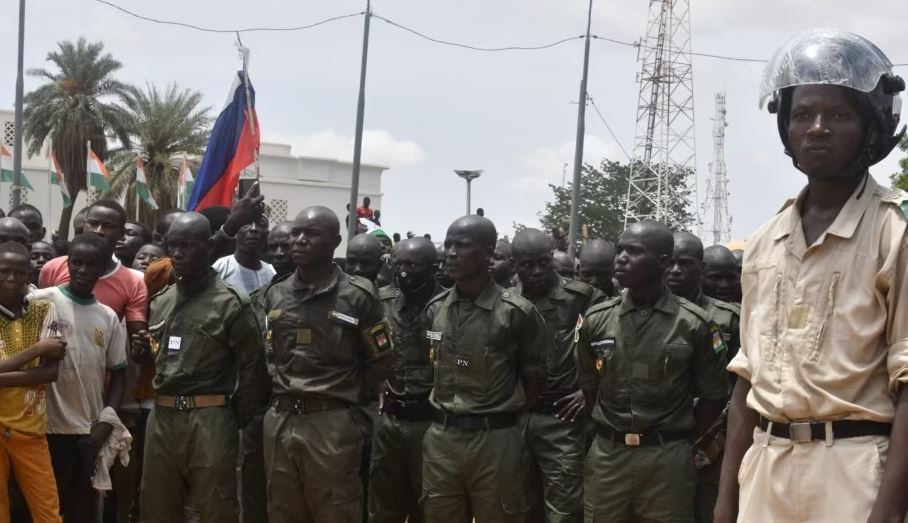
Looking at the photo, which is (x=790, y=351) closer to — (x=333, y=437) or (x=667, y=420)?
(x=667, y=420)

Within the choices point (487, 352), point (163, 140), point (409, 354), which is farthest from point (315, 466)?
point (163, 140)

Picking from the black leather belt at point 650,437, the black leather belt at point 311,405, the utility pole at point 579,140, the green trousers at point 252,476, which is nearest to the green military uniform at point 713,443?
the black leather belt at point 650,437

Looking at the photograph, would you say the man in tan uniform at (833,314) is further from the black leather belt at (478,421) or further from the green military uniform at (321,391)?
the green military uniform at (321,391)

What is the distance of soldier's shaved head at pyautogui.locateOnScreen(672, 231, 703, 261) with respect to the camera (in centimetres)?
693

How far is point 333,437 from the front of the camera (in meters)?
5.96

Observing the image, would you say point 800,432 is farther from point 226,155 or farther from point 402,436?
point 226,155

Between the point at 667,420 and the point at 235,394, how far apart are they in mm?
2593

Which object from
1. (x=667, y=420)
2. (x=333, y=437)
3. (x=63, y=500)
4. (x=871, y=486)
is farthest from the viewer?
(x=63, y=500)

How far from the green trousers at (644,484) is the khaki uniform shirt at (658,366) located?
0.12m

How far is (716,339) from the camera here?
18.6 ft

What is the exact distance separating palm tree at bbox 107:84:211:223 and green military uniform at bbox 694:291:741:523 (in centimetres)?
2775

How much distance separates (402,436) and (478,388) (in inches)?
44.4

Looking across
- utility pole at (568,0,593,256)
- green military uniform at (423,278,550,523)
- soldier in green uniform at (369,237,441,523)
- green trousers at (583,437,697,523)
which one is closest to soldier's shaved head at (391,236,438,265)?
soldier in green uniform at (369,237,441,523)

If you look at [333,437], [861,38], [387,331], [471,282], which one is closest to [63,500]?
[333,437]
